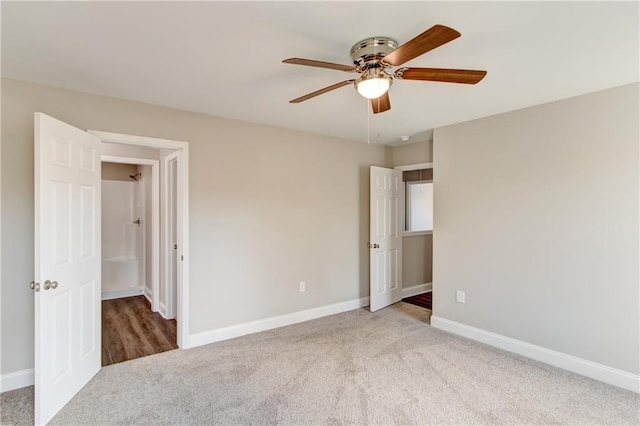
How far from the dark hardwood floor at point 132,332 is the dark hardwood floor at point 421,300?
10.7 feet

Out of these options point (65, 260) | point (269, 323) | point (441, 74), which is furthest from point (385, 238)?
point (65, 260)

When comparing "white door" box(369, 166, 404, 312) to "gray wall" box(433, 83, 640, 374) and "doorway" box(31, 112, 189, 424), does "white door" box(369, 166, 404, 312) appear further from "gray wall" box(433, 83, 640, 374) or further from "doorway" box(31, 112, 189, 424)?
"doorway" box(31, 112, 189, 424)

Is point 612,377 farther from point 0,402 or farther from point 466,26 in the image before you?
point 0,402

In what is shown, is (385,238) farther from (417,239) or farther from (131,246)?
(131,246)

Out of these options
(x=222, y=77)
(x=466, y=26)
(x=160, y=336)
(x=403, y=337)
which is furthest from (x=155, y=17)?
(x=403, y=337)

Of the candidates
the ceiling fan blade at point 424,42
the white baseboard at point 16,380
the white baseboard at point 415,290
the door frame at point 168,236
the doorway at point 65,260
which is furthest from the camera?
the white baseboard at point 415,290

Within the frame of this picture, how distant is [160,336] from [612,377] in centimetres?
419

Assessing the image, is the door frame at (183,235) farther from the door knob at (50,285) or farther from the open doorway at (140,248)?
the door knob at (50,285)

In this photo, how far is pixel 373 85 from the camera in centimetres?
184

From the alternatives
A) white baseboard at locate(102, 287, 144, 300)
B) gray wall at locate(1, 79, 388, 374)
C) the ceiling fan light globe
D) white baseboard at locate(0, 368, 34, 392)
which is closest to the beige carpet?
white baseboard at locate(0, 368, 34, 392)

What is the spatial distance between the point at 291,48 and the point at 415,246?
4.18 meters

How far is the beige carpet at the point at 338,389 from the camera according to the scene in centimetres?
215

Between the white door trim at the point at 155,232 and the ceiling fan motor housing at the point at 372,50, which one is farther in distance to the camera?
the white door trim at the point at 155,232

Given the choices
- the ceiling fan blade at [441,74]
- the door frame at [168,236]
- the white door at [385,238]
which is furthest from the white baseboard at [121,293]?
the ceiling fan blade at [441,74]
